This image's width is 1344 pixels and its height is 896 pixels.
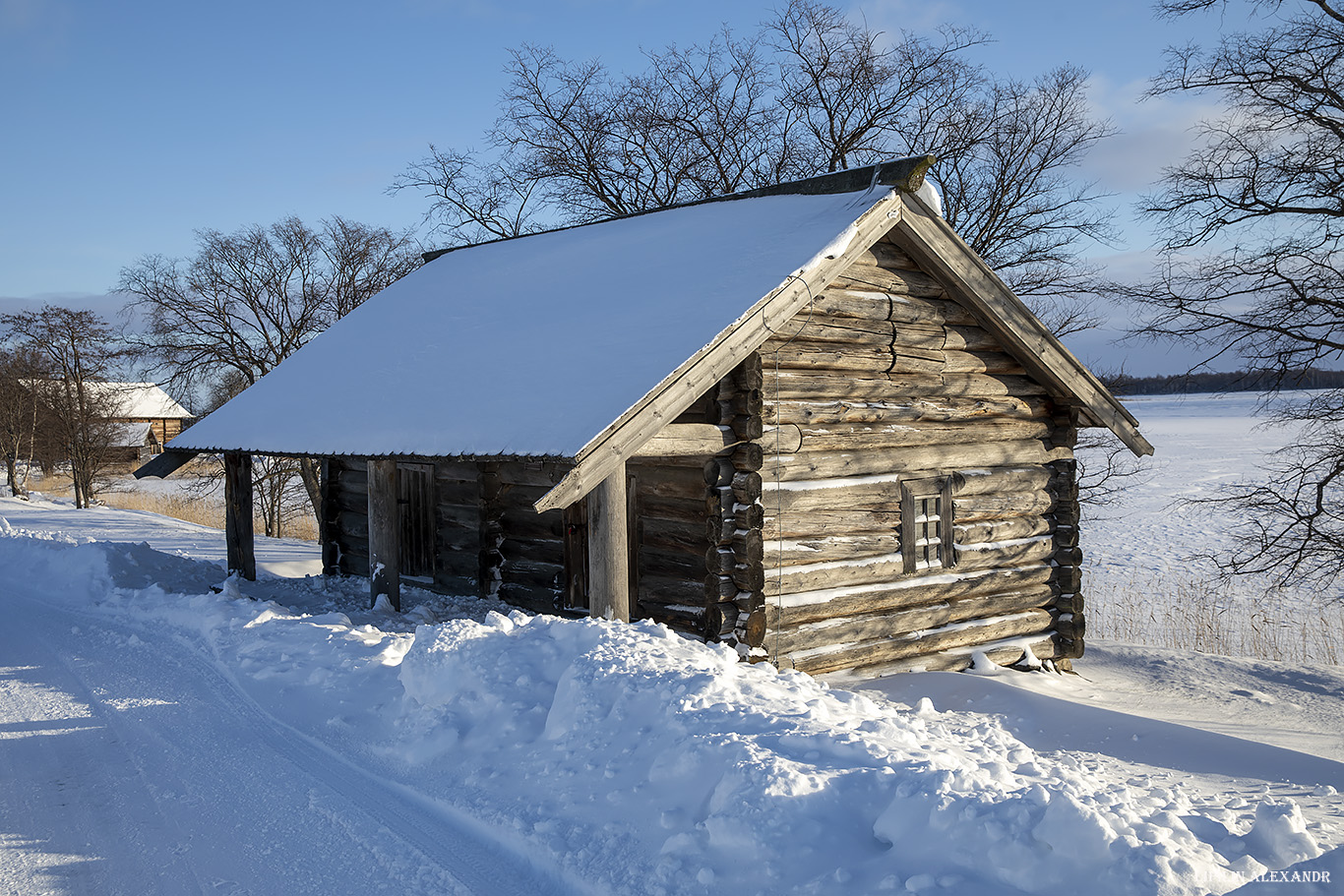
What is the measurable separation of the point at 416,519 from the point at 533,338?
177 inches

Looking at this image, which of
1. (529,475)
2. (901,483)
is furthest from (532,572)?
(901,483)

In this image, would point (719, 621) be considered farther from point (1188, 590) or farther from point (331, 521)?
point (1188, 590)

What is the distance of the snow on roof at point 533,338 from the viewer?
24.2ft

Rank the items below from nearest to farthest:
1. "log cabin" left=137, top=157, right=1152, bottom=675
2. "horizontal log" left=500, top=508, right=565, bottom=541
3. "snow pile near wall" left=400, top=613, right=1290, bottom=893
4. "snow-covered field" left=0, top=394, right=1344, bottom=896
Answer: "snow pile near wall" left=400, top=613, right=1290, bottom=893
"snow-covered field" left=0, top=394, right=1344, bottom=896
"log cabin" left=137, top=157, right=1152, bottom=675
"horizontal log" left=500, top=508, right=565, bottom=541

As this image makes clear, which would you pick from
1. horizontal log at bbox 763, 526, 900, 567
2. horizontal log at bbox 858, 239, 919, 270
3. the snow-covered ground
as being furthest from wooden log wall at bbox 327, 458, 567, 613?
the snow-covered ground

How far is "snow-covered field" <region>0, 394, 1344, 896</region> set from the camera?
3.31 meters

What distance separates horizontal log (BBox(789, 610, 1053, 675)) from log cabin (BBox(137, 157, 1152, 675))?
0.03 m

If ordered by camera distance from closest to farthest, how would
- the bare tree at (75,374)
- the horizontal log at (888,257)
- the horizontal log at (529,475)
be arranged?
the horizontal log at (888,257)
the horizontal log at (529,475)
the bare tree at (75,374)

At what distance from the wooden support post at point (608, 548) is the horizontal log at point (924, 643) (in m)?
2.42

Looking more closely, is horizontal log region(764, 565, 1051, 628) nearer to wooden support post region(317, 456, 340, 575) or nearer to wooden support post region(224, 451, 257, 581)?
wooden support post region(224, 451, 257, 581)

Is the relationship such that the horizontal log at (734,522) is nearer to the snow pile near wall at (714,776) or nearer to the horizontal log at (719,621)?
the horizontal log at (719,621)

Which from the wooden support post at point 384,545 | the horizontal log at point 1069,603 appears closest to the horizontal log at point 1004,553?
the horizontal log at point 1069,603

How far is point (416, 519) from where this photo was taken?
498 inches

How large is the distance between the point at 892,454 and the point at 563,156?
60.4ft
